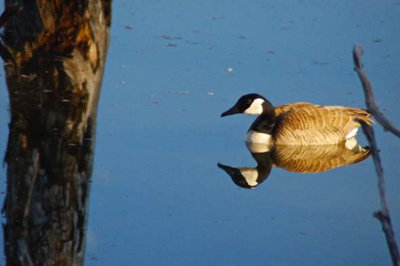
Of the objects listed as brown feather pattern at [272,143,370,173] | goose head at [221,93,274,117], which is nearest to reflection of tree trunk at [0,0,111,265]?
brown feather pattern at [272,143,370,173]

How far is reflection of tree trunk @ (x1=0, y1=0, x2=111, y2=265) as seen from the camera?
3070 millimetres

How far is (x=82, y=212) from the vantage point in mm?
3117

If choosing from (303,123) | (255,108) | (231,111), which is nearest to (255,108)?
(255,108)

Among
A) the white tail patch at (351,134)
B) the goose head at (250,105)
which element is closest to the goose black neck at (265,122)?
the goose head at (250,105)

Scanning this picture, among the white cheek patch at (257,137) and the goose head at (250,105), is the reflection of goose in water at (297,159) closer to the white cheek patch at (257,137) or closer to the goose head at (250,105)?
the white cheek patch at (257,137)

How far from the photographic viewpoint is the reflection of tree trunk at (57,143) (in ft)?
10.1

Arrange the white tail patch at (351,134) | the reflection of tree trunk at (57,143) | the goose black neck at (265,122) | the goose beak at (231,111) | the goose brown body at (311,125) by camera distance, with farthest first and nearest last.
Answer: the white tail patch at (351,134) → the goose brown body at (311,125) → the goose black neck at (265,122) → the goose beak at (231,111) → the reflection of tree trunk at (57,143)

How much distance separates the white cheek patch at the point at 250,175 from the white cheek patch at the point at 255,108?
106 centimetres

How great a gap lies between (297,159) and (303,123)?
789 millimetres

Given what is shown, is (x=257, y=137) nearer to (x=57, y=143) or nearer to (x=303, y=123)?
(x=303, y=123)

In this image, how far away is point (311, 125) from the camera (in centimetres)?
852

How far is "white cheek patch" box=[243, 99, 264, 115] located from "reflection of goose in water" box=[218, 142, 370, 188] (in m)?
0.35

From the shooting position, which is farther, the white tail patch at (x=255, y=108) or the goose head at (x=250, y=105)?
the white tail patch at (x=255, y=108)

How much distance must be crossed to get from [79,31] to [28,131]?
45 cm
